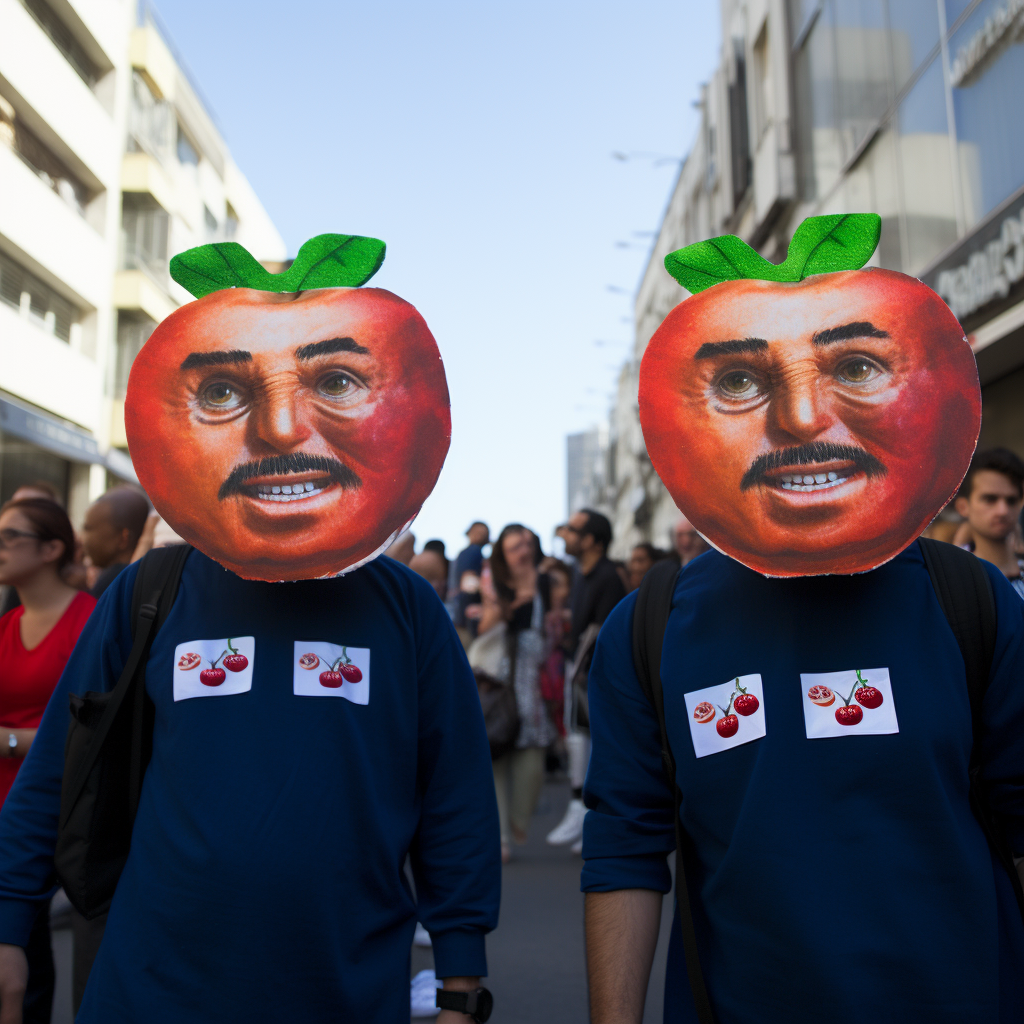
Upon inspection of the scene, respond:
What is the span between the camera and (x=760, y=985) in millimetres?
1500

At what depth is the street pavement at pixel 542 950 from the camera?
4062 millimetres

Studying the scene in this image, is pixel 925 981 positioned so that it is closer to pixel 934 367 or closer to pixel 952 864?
pixel 952 864

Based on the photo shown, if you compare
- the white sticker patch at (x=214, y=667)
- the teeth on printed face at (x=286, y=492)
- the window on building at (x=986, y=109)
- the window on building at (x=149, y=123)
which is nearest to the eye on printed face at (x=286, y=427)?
the teeth on printed face at (x=286, y=492)

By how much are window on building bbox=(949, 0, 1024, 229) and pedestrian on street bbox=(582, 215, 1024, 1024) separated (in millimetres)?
8583

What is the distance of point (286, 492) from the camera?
1.67 m

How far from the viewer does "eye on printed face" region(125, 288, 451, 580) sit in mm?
1673

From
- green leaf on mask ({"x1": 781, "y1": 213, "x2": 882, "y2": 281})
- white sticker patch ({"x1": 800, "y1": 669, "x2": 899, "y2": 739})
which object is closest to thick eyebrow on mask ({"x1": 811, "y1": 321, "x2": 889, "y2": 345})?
green leaf on mask ({"x1": 781, "y1": 213, "x2": 882, "y2": 281})

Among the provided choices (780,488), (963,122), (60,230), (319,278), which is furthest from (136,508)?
(60,230)

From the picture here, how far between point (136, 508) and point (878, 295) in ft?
12.5

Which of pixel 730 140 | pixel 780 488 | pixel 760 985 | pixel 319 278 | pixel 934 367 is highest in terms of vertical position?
pixel 730 140

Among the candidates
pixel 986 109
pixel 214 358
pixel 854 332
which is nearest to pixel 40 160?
pixel 986 109

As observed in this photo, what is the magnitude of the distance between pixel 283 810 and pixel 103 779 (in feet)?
1.00

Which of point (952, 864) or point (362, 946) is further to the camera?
point (362, 946)

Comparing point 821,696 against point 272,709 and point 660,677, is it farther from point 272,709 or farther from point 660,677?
point 272,709
